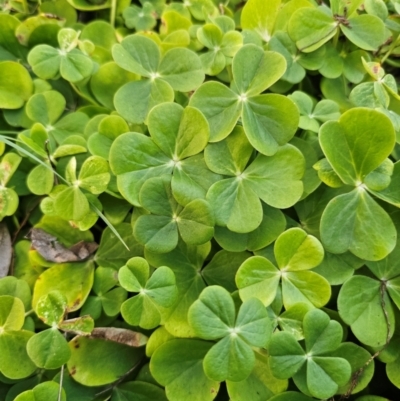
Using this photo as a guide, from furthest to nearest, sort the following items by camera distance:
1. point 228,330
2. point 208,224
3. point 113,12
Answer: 1. point 113,12
2. point 208,224
3. point 228,330

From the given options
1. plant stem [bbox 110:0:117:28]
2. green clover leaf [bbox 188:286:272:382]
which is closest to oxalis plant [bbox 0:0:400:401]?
green clover leaf [bbox 188:286:272:382]

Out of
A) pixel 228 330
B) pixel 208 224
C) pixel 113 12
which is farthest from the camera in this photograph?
pixel 113 12

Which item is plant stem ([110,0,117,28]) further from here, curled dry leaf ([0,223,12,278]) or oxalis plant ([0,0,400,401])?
curled dry leaf ([0,223,12,278])

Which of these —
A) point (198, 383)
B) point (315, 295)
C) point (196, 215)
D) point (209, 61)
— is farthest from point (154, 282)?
point (209, 61)

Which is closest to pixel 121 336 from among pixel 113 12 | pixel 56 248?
pixel 56 248

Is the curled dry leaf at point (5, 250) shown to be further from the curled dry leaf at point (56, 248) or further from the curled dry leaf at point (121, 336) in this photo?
the curled dry leaf at point (121, 336)

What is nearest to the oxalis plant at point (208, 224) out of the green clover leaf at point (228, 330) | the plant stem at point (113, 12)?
the green clover leaf at point (228, 330)

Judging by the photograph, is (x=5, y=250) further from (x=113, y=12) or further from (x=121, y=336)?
(x=113, y=12)
